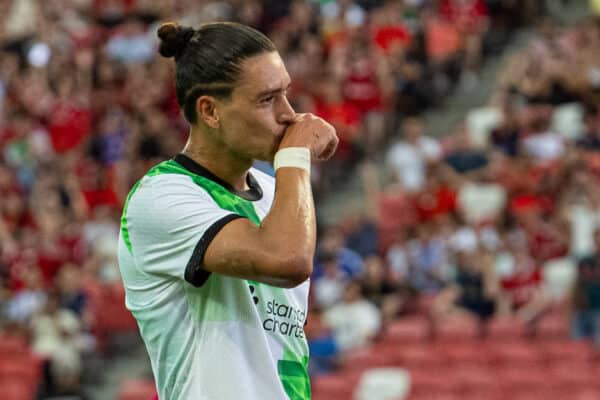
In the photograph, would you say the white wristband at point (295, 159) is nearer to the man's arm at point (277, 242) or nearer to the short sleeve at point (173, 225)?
the man's arm at point (277, 242)

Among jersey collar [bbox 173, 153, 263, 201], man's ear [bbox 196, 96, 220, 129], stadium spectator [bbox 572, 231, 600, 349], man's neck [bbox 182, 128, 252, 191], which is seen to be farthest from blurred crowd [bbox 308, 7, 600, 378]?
man's ear [bbox 196, 96, 220, 129]

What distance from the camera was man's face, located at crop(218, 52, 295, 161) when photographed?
3117 millimetres

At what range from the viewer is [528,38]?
15.6 meters

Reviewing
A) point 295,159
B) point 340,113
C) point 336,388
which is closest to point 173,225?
point 295,159

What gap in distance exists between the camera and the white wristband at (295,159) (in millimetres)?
3082

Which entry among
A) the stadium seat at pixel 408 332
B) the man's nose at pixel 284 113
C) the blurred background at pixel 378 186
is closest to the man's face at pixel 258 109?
the man's nose at pixel 284 113

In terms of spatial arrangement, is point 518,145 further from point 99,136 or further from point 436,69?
point 99,136

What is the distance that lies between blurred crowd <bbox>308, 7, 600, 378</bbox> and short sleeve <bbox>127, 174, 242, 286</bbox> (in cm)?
733

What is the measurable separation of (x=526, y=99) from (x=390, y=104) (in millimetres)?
1850

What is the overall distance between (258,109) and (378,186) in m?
11.0

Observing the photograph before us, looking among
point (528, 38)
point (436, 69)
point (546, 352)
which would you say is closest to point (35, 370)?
point (546, 352)

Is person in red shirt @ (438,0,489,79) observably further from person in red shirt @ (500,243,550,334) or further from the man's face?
the man's face

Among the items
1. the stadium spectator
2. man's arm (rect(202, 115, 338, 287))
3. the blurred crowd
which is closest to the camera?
man's arm (rect(202, 115, 338, 287))

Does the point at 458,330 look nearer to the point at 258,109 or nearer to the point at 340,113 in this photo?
the point at 340,113
